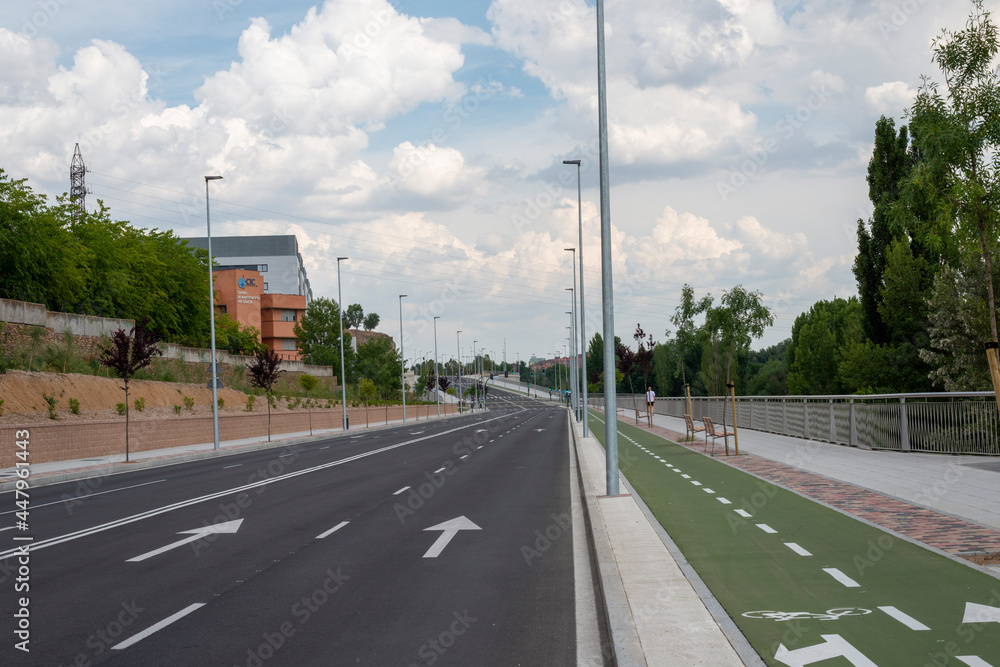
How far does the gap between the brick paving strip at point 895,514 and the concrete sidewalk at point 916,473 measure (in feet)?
0.81

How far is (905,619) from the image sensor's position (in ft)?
20.6

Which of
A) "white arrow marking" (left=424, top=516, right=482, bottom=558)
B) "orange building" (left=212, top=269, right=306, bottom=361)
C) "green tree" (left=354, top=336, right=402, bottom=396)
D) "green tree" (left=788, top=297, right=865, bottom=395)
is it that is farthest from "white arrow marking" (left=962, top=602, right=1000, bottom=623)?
"orange building" (left=212, top=269, right=306, bottom=361)

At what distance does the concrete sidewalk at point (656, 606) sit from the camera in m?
5.56

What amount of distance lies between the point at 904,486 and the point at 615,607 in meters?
8.86

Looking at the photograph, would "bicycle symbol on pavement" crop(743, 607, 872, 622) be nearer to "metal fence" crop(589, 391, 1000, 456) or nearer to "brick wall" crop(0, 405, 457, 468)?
"metal fence" crop(589, 391, 1000, 456)

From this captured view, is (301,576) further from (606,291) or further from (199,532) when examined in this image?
(606,291)

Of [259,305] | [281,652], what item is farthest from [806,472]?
[259,305]

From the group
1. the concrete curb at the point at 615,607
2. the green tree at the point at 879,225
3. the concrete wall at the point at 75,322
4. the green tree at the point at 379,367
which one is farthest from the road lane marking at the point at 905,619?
the green tree at the point at 379,367

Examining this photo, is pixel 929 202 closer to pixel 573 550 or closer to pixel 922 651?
pixel 573 550

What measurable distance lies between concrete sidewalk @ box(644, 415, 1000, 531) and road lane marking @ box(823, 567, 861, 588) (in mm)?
2917

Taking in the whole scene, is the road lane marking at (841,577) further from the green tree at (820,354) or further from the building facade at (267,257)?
the building facade at (267,257)

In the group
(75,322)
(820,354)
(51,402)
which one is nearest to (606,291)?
(51,402)

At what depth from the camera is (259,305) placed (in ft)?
361

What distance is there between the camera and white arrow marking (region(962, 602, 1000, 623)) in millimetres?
6156
